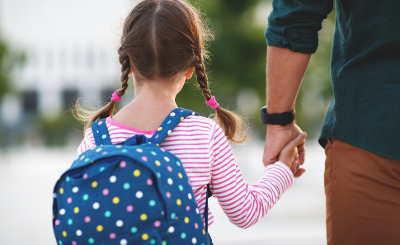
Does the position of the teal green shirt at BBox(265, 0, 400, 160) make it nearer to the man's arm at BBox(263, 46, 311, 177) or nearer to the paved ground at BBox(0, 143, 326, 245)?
the man's arm at BBox(263, 46, 311, 177)

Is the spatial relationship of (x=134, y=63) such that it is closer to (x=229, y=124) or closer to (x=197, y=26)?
(x=197, y=26)

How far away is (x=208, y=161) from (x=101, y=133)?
0.44 meters

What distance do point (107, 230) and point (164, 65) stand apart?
708mm

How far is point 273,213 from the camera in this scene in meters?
5.80

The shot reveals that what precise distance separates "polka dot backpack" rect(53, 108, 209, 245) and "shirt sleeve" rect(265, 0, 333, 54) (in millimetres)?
912

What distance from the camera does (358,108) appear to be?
156 centimetres

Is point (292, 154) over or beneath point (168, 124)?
beneath

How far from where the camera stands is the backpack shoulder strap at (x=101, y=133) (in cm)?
145

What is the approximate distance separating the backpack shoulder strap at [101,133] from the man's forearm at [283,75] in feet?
2.94

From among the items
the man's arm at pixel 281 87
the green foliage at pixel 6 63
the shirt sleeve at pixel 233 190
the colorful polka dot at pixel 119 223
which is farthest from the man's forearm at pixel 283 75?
the green foliage at pixel 6 63

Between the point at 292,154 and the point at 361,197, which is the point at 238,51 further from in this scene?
the point at 361,197

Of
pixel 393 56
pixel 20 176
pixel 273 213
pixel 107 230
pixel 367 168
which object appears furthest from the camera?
pixel 20 176

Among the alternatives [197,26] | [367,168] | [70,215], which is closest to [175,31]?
[197,26]

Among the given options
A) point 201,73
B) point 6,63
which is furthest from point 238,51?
point 6,63
